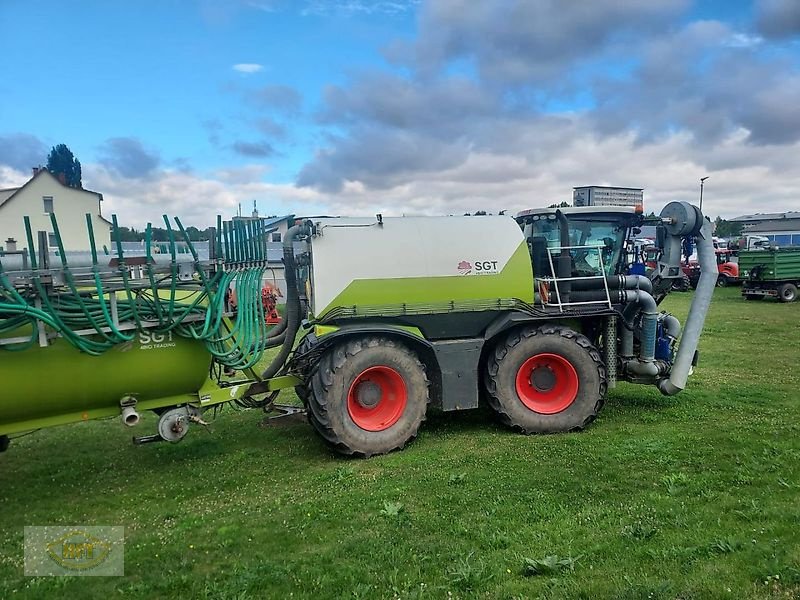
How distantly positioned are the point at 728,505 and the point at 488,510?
1.94 m

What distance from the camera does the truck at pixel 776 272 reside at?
893 inches

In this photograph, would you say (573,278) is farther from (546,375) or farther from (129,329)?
(129,329)

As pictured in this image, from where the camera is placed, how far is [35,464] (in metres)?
6.92

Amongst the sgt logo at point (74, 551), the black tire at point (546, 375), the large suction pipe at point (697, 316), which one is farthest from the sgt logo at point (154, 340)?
the large suction pipe at point (697, 316)

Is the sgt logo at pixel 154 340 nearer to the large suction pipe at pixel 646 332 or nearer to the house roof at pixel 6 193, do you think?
the large suction pipe at pixel 646 332

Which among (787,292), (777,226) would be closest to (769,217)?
(777,226)

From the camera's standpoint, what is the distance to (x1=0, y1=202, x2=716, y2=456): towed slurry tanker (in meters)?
5.57

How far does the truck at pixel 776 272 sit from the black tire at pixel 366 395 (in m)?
20.6

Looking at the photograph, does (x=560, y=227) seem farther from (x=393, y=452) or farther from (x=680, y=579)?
(x=680, y=579)

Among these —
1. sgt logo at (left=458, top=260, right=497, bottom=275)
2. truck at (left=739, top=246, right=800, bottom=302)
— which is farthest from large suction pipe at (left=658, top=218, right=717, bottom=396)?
truck at (left=739, top=246, right=800, bottom=302)

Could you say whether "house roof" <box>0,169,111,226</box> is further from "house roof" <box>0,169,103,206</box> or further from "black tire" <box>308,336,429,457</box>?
"black tire" <box>308,336,429,457</box>

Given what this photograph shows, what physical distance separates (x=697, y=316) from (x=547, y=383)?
239 cm

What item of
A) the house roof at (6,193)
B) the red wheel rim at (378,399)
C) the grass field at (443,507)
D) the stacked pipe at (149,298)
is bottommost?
the grass field at (443,507)

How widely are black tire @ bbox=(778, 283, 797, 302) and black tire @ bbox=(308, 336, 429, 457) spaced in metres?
20.6
